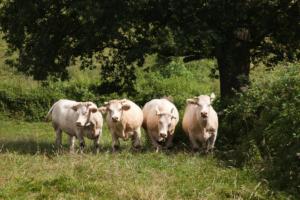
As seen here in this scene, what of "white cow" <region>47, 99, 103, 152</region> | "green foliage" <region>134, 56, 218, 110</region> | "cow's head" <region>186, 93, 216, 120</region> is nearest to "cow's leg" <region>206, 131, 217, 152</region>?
"cow's head" <region>186, 93, 216, 120</region>

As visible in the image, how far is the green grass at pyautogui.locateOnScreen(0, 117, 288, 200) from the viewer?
1085 cm

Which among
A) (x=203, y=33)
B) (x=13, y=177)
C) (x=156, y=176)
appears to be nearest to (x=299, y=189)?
(x=156, y=176)

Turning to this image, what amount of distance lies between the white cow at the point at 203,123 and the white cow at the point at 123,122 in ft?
4.78

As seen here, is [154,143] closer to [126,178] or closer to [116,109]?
[116,109]

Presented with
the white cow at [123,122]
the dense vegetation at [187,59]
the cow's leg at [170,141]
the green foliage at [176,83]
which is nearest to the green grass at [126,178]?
the dense vegetation at [187,59]

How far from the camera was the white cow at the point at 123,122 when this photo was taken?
55.9ft

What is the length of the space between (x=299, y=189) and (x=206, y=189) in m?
1.56

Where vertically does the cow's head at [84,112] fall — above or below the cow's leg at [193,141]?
above

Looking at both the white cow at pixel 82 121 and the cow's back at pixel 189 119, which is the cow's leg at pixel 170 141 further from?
the white cow at pixel 82 121

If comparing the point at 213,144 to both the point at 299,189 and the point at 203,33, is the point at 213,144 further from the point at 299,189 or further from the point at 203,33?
the point at 299,189

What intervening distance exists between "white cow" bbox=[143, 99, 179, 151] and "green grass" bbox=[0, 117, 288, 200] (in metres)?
1.85

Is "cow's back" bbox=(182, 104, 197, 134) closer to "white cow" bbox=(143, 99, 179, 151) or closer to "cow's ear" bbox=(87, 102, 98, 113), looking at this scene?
"white cow" bbox=(143, 99, 179, 151)

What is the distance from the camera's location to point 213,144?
16141 millimetres

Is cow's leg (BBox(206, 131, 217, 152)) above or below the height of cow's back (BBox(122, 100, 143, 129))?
below
